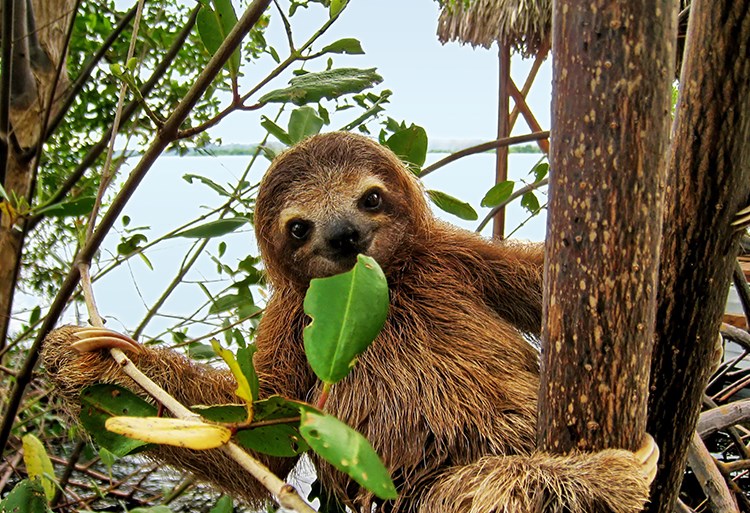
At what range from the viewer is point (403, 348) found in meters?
1.67

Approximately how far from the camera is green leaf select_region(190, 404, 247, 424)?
0.96m

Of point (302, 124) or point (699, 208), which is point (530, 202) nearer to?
point (302, 124)

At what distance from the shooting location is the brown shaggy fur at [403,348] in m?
1.51

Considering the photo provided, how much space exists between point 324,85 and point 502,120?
134 inches

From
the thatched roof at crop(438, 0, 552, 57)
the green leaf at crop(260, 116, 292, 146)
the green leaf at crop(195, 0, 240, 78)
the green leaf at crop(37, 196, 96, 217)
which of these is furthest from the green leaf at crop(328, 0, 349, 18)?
the thatched roof at crop(438, 0, 552, 57)

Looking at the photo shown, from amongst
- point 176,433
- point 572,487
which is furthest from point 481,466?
point 176,433

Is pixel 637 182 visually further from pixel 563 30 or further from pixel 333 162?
pixel 333 162

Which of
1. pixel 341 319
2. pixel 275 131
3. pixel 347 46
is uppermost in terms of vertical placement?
pixel 347 46

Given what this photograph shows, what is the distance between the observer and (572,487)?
4.04ft

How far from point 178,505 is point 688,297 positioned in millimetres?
2511

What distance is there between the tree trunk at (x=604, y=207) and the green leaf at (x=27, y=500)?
1180 millimetres

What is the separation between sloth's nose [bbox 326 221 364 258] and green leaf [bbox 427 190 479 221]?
0.52 metres

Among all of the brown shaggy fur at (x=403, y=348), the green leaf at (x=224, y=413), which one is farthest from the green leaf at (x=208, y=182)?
the green leaf at (x=224, y=413)

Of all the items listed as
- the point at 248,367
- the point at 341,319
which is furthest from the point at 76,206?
the point at 341,319
